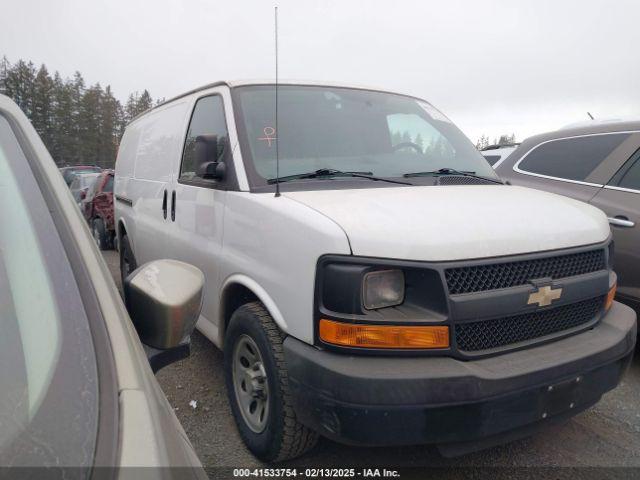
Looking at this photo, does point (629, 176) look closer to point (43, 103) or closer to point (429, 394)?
point (429, 394)

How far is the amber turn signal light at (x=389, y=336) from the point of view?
1.89 meters

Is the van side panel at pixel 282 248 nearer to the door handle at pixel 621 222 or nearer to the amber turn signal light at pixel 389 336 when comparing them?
the amber turn signal light at pixel 389 336

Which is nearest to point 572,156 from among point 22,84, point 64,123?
point 22,84

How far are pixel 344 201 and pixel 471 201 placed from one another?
2.18 ft

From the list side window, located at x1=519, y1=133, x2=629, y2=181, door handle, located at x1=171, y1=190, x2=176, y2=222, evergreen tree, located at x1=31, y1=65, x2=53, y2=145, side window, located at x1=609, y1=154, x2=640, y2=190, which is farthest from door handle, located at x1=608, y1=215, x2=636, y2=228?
evergreen tree, located at x1=31, y1=65, x2=53, y2=145

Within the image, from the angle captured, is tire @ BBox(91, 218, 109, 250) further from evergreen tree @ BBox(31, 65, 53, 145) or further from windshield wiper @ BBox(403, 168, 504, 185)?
evergreen tree @ BBox(31, 65, 53, 145)

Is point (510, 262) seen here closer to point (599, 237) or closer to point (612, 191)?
point (599, 237)

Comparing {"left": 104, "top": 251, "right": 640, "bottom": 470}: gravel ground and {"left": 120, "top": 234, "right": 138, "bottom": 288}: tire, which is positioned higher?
{"left": 120, "top": 234, "right": 138, "bottom": 288}: tire

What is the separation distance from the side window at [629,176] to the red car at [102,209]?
8378mm

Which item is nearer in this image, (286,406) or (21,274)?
(21,274)

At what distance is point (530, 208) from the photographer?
238cm

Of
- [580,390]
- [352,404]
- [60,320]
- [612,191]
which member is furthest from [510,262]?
[612,191]

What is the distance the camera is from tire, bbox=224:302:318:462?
218 cm

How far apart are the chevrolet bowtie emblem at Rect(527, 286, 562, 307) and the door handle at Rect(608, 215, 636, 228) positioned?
6.27ft
